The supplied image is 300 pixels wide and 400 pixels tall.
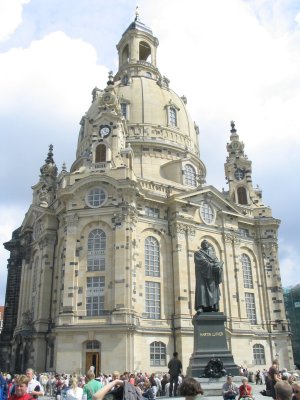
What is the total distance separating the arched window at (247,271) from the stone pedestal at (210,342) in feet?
91.1

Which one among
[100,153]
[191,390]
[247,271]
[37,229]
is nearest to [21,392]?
[191,390]

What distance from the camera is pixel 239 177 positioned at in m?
55.1

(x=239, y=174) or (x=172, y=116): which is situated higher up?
(x=172, y=116)

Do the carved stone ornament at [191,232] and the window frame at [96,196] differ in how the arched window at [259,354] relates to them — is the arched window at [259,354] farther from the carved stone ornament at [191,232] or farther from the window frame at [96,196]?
the window frame at [96,196]

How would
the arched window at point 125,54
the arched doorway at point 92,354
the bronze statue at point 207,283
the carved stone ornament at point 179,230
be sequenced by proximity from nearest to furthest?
the bronze statue at point 207,283 < the arched doorway at point 92,354 < the carved stone ornament at point 179,230 < the arched window at point 125,54

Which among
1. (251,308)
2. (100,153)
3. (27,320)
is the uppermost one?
(100,153)

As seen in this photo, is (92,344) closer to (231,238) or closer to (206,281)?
(231,238)

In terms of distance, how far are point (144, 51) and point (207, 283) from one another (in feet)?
181

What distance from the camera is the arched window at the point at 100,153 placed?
43.8 m

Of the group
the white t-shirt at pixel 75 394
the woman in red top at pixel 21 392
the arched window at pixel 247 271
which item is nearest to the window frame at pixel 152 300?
the arched window at pixel 247 271

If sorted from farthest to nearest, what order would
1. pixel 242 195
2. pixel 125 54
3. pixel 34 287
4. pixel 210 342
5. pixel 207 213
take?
pixel 125 54, pixel 242 195, pixel 207 213, pixel 34 287, pixel 210 342

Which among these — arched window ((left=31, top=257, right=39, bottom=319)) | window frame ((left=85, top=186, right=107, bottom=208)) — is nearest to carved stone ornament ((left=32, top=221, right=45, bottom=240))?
arched window ((left=31, top=257, right=39, bottom=319))

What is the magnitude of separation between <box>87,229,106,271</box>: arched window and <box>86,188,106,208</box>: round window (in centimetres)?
252

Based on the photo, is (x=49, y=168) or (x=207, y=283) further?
(x=49, y=168)
